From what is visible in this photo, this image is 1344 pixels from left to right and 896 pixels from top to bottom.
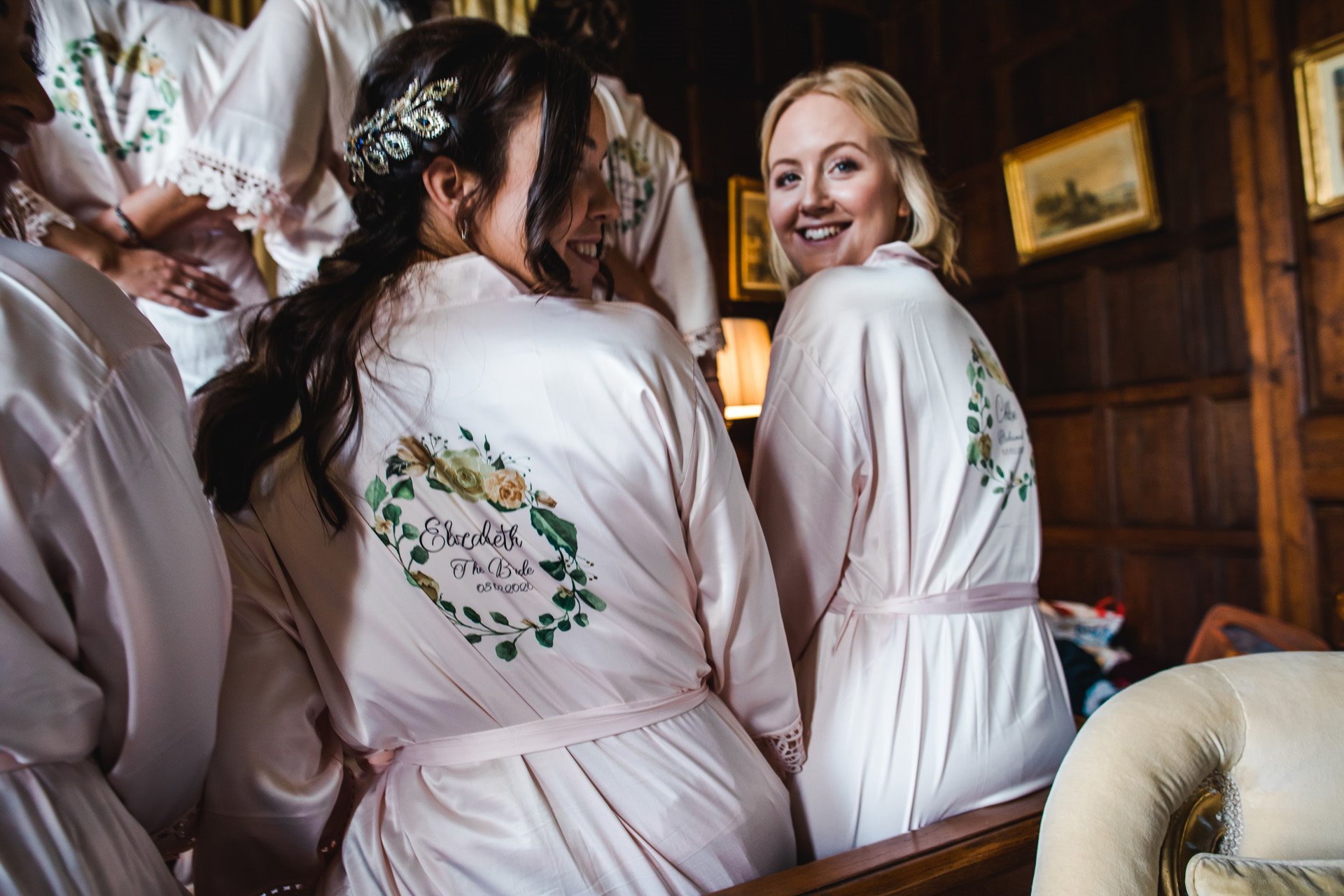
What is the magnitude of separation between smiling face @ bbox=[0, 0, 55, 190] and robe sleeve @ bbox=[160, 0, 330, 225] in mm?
800

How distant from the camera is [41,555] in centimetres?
71

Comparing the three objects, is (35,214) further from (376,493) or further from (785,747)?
(785,747)

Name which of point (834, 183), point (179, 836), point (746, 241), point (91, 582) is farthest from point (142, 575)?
point (746, 241)

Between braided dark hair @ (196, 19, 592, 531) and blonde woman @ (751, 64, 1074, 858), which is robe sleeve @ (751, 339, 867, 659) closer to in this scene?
blonde woman @ (751, 64, 1074, 858)

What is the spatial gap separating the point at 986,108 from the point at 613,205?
12.3 feet

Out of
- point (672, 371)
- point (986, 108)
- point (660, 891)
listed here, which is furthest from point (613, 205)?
point (986, 108)

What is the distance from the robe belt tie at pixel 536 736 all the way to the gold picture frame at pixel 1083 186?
11.4ft

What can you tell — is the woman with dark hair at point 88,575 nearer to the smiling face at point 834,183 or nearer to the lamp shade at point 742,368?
the smiling face at point 834,183

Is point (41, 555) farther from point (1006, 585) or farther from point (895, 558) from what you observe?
point (1006, 585)

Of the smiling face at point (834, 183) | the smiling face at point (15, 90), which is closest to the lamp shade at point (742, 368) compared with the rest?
the smiling face at point (834, 183)

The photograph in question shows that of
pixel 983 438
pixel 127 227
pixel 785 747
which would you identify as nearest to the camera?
pixel 785 747

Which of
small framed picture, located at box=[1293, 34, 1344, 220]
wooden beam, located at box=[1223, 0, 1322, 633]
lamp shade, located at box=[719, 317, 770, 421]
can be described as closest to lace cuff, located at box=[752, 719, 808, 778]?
lamp shade, located at box=[719, 317, 770, 421]

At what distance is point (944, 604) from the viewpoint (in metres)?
1.26

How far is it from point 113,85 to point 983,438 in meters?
1.75
